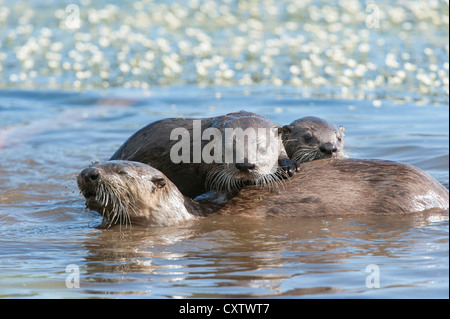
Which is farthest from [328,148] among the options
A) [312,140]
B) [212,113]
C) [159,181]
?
[212,113]

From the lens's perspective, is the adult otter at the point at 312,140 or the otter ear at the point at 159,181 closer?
the otter ear at the point at 159,181

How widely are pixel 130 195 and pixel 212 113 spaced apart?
503 cm

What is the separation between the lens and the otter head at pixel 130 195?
554 cm

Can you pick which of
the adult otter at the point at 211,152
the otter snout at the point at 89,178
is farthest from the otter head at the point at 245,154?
the otter snout at the point at 89,178

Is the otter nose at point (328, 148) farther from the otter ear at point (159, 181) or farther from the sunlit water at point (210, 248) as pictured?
the otter ear at point (159, 181)

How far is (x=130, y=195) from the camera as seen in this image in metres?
5.65

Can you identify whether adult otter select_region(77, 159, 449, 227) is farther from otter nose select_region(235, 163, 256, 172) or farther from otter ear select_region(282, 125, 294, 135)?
otter ear select_region(282, 125, 294, 135)

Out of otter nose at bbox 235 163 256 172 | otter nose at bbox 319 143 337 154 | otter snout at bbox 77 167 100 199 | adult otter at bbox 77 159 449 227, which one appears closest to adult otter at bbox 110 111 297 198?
otter nose at bbox 235 163 256 172

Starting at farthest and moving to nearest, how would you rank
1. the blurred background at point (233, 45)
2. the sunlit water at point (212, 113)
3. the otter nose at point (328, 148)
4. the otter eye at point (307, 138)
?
the blurred background at point (233, 45) < the otter eye at point (307, 138) < the otter nose at point (328, 148) < the sunlit water at point (212, 113)

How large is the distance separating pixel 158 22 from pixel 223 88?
18.7 feet

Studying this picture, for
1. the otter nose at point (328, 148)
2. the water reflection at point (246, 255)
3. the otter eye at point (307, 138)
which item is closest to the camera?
the water reflection at point (246, 255)

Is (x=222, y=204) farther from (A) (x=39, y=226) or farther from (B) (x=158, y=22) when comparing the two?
(B) (x=158, y=22)

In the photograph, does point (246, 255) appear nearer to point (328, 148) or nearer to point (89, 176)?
point (89, 176)

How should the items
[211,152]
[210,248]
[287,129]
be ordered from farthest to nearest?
[287,129] < [211,152] < [210,248]
